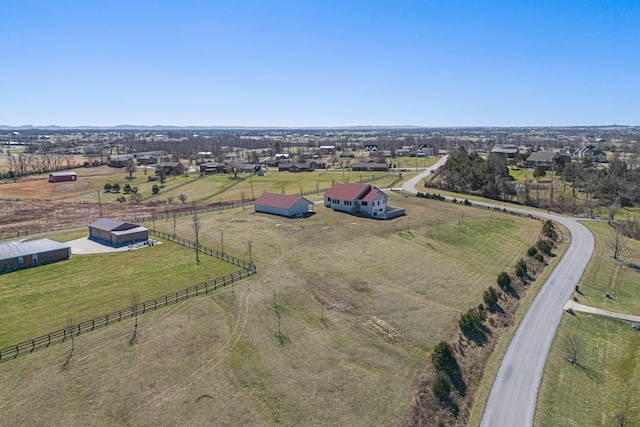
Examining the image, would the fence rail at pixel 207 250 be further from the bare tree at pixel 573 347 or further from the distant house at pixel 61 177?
the distant house at pixel 61 177

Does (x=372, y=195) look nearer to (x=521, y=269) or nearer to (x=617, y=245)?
(x=521, y=269)

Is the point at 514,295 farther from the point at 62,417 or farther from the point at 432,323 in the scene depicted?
the point at 62,417

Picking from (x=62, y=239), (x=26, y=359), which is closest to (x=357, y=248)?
(x=26, y=359)

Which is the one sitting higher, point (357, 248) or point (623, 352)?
point (357, 248)

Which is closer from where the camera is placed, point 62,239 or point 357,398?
point 357,398

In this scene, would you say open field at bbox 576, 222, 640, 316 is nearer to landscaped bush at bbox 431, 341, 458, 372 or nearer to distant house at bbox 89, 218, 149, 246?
landscaped bush at bbox 431, 341, 458, 372

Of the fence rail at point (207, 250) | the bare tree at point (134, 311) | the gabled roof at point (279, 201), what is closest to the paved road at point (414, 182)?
the gabled roof at point (279, 201)

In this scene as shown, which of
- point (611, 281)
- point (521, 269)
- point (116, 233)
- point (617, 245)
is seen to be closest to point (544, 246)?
point (611, 281)
